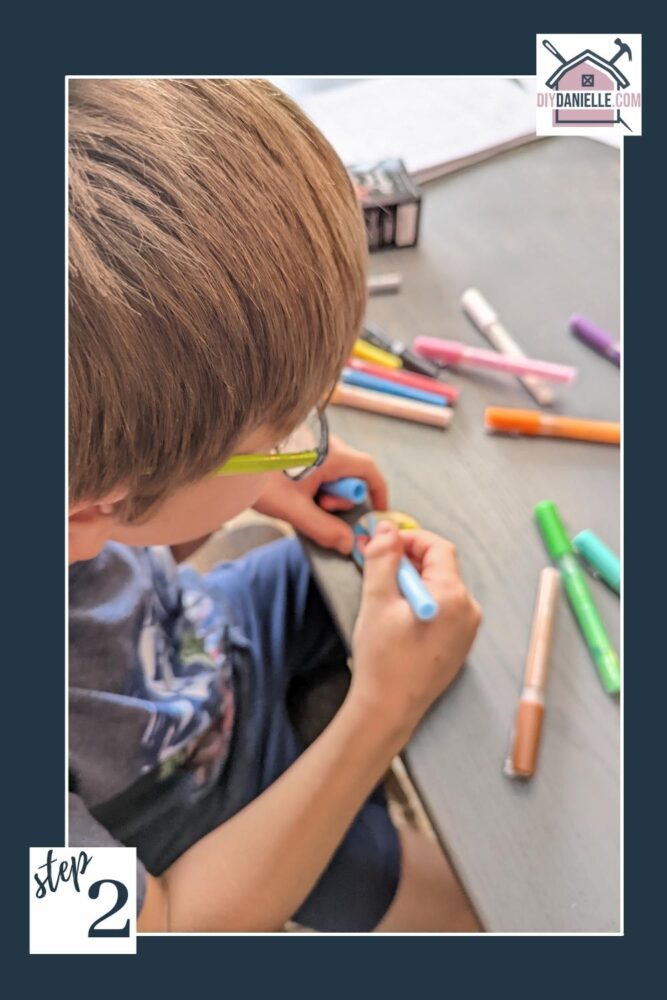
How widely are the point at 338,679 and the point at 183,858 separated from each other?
0.12 metres

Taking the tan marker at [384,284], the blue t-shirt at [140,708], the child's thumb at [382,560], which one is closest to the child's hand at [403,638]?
the child's thumb at [382,560]

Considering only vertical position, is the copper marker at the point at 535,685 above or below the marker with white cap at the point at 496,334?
below

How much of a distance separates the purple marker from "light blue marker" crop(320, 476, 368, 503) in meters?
0.20

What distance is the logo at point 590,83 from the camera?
0.41 metres

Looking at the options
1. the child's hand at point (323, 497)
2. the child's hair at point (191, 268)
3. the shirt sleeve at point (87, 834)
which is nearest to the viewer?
the child's hair at point (191, 268)

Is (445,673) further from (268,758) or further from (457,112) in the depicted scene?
(457,112)

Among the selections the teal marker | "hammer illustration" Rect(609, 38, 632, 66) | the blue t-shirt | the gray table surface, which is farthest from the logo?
the blue t-shirt

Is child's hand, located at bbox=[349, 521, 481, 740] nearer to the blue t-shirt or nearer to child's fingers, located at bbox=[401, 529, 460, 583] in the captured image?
child's fingers, located at bbox=[401, 529, 460, 583]

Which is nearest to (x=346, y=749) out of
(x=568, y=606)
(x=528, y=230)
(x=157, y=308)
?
(x=568, y=606)

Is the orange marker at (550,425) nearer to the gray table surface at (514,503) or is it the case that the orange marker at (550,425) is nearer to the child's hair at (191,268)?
the gray table surface at (514,503)

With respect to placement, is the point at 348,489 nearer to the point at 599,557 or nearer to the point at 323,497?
the point at 323,497

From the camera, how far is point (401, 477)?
0.55 m

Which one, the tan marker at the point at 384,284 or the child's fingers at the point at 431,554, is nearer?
the child's fingers at the point at 431,554

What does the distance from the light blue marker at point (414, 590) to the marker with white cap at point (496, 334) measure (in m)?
0.16
